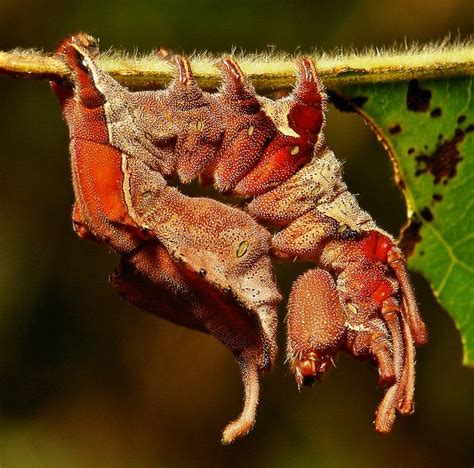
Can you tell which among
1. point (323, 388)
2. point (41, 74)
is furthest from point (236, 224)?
point (323, 388)

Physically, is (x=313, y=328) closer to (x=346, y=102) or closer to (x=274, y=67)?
(x=274, y=67)

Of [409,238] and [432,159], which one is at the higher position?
[432,159]

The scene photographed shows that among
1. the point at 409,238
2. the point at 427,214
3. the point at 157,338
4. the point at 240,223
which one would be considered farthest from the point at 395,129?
the point at 157,338

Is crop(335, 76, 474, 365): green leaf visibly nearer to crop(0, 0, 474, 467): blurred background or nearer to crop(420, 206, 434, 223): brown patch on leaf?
crop(420, 206, 434, 223): brown patch on leaf

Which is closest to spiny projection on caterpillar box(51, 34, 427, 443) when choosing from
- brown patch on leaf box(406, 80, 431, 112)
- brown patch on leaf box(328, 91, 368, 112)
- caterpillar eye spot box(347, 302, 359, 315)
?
caterpillar eye spot box(347, 302, 359, 315)

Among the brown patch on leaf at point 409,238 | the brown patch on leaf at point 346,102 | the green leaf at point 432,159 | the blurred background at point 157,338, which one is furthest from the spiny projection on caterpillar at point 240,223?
the blurred background at point 157,338

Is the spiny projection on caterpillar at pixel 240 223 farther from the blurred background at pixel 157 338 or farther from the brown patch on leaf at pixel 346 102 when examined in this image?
the blurred background at pixel 157 338

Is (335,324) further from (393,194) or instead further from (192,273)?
(393,194)
